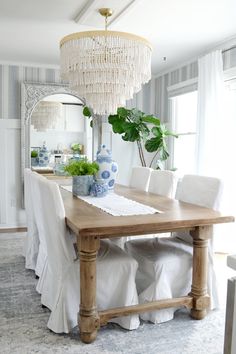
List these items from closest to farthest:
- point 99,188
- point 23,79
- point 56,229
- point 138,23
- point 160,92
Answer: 1. point 56,229
2. point 99,188
3. point 138,23
4. point 23,79
5. point 160,92

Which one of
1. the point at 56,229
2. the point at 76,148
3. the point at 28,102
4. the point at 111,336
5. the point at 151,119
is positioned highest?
the point at 28,102

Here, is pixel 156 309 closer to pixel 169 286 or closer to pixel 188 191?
pixel 169 286

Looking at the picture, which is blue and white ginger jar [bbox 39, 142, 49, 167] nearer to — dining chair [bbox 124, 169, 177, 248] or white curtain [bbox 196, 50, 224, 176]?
dining chair [bbox 124, 169, 177, 248]

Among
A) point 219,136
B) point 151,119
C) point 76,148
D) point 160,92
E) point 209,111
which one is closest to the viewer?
point 219,136

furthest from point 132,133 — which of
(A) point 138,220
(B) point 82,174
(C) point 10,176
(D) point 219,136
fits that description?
(A) point 138,220

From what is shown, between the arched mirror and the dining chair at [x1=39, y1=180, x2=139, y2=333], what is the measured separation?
2.82 metres

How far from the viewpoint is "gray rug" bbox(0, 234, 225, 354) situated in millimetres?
2076

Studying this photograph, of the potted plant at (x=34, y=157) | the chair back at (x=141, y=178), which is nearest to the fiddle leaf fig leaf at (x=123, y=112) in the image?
the chair back at (x=141, y=178)

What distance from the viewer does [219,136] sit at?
3865mm

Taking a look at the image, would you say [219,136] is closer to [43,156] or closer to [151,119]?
[151,119]

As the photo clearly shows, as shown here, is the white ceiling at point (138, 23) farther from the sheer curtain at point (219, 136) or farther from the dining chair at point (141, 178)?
the dining chair at point (141, 178)

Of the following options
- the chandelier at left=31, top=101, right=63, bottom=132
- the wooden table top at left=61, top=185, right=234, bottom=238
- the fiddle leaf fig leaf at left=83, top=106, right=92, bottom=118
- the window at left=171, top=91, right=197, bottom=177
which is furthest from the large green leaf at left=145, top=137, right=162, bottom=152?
the wooden table top at left=61, top=185, right=234, bottom=238

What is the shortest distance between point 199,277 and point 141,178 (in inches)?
67.2

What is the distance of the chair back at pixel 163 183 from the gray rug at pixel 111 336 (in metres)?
1.14
